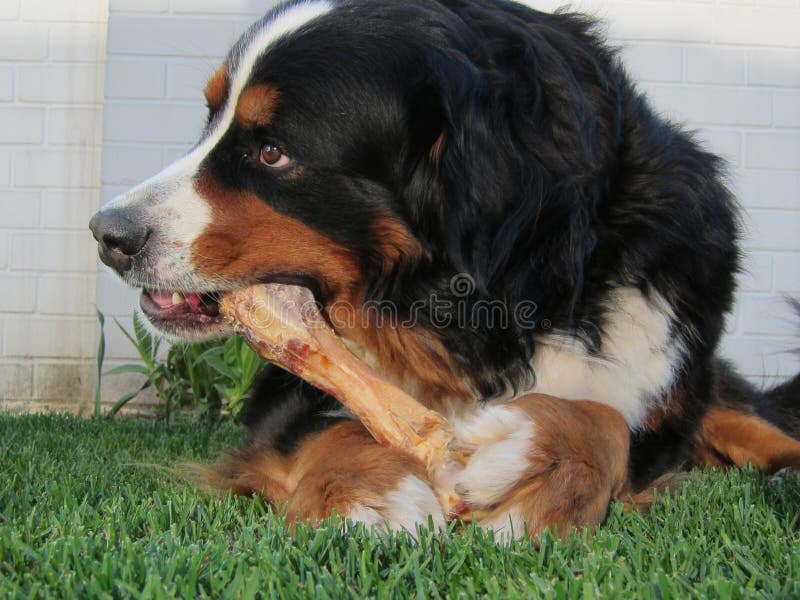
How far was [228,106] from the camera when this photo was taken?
210cm

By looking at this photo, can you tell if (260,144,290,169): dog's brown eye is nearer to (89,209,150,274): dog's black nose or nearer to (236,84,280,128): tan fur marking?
(236,84,280,128): tan fur marking

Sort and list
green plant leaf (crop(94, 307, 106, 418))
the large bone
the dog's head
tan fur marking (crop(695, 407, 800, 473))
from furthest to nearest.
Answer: green plant leaf (crop(94, 307, 106, 418)), tan fur marking (crop(695, 407, 800, 473)), the dog's head, the large bone

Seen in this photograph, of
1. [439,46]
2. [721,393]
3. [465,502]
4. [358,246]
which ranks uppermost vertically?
[439,46]

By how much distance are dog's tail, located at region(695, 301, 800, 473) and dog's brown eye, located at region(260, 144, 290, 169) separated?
1430 mm

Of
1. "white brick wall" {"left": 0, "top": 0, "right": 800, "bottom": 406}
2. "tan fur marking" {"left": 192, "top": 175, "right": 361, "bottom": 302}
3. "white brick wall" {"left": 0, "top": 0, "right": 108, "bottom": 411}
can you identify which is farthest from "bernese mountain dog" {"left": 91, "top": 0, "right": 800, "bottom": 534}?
"white brick wall" {"left": 0, "top": 0, "right": 108, "bottom": 411}

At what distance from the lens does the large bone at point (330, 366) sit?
183cm

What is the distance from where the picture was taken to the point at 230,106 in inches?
82.1

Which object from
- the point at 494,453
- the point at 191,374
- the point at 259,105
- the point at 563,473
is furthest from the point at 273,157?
the point at 191,374

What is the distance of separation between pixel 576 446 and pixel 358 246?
2.24ft

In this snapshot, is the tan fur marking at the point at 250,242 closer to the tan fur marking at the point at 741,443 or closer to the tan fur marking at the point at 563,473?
the tan fur marking at the point at 563,473

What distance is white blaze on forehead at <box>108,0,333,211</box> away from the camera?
204 cm

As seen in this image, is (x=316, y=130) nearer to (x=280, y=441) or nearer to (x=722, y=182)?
(x=280, y=441)

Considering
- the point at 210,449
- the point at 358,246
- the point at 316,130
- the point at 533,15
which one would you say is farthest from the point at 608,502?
the point at 210,449

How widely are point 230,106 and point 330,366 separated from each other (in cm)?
67
